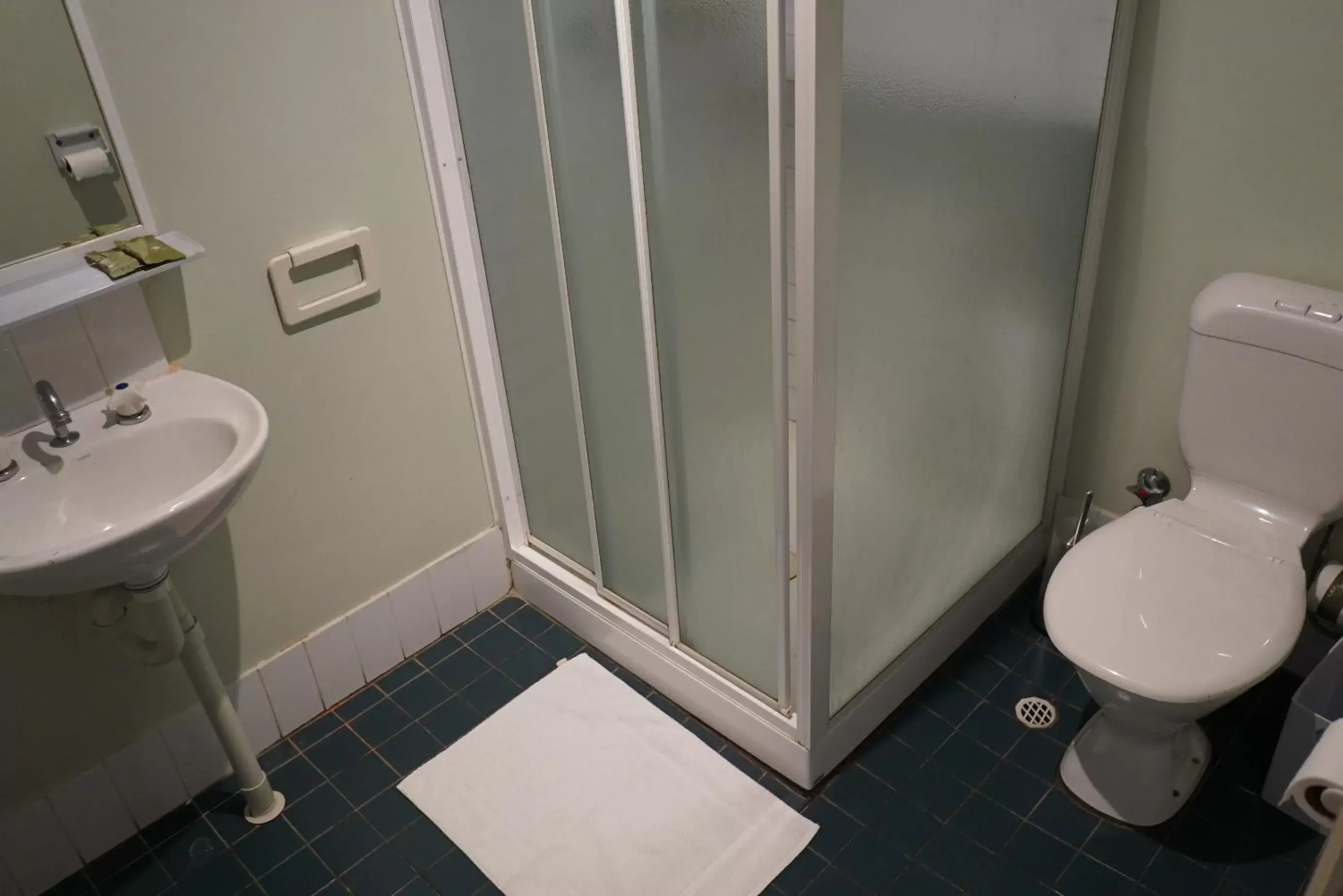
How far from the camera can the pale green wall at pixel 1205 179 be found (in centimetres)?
157

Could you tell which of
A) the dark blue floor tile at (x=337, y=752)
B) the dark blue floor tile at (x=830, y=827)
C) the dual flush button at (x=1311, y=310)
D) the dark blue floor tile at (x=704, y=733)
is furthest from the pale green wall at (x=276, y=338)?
the dual flush button at (x=1311, y=310)

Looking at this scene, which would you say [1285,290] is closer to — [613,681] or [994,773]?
[994,773]

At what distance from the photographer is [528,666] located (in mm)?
2217

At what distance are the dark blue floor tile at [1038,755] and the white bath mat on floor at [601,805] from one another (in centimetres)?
Result: 44

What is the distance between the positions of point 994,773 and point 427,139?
5.30ft

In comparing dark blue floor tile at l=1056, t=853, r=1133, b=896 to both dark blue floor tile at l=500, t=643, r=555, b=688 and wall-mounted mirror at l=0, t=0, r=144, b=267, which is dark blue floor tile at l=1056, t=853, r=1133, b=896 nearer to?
dark blue floor tile at l=500, t=643, r=555, b=688

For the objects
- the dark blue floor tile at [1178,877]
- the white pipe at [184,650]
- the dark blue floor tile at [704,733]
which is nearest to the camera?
the white pipe at [184,650]

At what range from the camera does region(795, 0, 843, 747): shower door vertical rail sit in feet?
3.92

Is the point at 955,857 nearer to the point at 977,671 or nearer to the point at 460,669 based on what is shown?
the point at 977,671

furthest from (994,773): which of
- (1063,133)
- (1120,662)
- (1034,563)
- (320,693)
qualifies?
(320,693)

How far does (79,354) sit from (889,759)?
1.60m

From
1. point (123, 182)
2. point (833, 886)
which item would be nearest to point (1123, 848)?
point (833, 886)

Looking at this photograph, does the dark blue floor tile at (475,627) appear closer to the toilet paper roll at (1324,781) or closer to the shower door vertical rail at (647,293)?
the shower door vertical rail at (647,293)

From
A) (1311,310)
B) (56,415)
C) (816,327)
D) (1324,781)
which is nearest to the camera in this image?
(1324,781)
